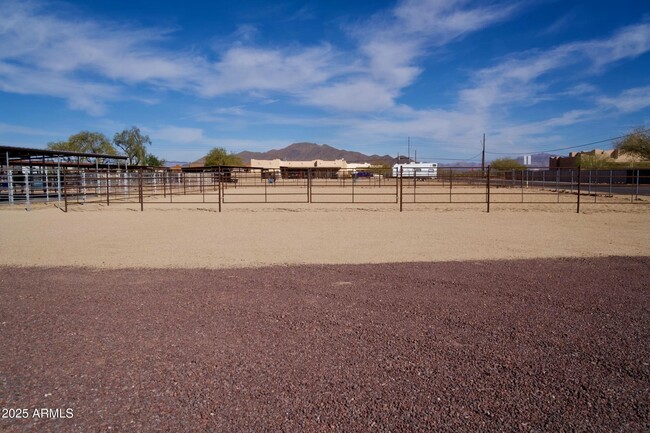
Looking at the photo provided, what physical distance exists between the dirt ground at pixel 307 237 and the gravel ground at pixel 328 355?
2208mm

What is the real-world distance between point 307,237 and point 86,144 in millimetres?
70341

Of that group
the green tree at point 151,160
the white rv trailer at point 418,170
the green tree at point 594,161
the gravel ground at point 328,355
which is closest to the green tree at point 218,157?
the green tree at point 151,160

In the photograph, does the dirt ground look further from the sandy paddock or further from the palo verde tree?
the palo verde tree

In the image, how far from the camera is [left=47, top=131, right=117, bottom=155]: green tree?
2707 inches

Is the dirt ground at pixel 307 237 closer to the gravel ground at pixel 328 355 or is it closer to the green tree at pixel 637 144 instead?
the gravel ground at pixel 328 355

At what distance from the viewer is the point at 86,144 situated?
229 feet

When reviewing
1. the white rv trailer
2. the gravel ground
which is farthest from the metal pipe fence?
the gravel ground

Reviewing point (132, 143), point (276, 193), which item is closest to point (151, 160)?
point (132, 143)

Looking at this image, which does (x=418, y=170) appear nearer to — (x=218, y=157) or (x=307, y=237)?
(x=307, y=237)

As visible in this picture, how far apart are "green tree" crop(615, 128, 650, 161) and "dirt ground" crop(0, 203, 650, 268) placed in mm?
44396

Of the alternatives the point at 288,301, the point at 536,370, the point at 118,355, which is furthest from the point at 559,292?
the point at 118,355

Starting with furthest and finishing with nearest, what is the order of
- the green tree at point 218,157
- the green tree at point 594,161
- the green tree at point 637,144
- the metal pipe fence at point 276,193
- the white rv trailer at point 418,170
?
the green tree at point 218,157 → the green tree at point 594,161 → the green tree at point 637,144 → the metal pipe fence at point 276,193 → the white rv trailer at point 418,170

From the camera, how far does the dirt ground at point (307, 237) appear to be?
9.16 meters

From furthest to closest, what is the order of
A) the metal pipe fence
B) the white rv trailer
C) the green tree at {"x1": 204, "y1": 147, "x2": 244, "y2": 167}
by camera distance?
the green tree at {"x1": 204, "y1": 147, "x2": 244, "y2": 167}
the metal pipe fence
the white rv trailer
